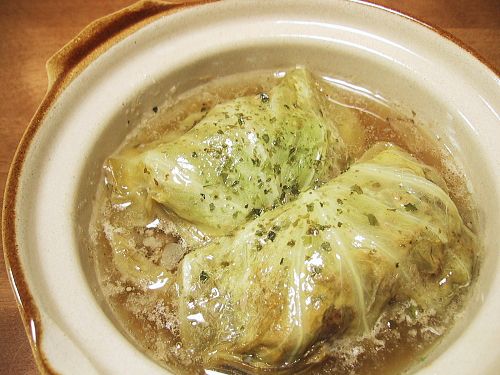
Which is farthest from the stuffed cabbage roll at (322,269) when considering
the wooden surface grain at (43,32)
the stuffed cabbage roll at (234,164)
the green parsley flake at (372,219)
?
the wooden surface grain at (43,32)

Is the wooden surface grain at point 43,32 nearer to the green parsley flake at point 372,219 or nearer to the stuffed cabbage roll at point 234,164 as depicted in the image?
the stuffed cabbage roll at point 234,164

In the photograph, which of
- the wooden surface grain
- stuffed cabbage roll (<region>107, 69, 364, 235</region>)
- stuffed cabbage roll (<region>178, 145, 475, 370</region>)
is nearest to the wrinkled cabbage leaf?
stuffed cabbage roll (<region>107, 69, 364, 235</region>)

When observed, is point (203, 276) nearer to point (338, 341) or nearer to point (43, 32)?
point (338, 341)

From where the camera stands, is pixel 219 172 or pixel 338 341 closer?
pixel 338 341

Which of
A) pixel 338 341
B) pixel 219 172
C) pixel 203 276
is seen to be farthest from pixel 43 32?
pixel 338 341

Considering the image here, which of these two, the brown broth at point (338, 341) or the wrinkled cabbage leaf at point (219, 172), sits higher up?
the wrinkled cabbage leaf at point (219, 172)

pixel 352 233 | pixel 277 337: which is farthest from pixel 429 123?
pixel 277 337
